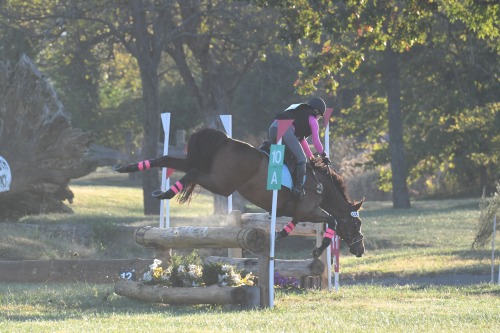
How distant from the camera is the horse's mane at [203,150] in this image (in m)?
14.9

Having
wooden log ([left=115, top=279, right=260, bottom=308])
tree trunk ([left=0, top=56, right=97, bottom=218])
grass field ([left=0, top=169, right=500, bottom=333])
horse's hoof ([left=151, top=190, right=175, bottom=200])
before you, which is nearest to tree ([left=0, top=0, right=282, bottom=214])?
tree trunk ([left=0, top=56, right=97, bottom=218])

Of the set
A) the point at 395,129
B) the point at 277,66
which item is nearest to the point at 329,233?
the point at 277,66

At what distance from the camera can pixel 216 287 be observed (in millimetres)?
13883

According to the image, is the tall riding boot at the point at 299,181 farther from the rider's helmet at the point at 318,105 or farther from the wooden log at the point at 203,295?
the wooden log at the point at 203,295

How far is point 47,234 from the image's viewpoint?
924 inches

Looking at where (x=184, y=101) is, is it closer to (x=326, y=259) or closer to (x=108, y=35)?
(x=108, y=35)

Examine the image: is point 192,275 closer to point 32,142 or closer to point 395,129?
→ point 32,142

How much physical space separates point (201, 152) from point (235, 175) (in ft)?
1.87

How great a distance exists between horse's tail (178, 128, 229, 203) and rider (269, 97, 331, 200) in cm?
90

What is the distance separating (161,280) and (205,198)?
117 feet

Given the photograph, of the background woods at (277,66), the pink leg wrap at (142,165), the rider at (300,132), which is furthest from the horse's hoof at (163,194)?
the background woods at (277,66)

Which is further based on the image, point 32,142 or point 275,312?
point 32,142

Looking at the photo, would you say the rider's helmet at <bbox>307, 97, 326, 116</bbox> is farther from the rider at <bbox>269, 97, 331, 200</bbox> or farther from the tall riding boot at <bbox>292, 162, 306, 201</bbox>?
the tall riding boot at <bbox>292, 162, 306, 201</bbox>

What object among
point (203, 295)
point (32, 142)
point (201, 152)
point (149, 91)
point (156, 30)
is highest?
point (156, 30)
